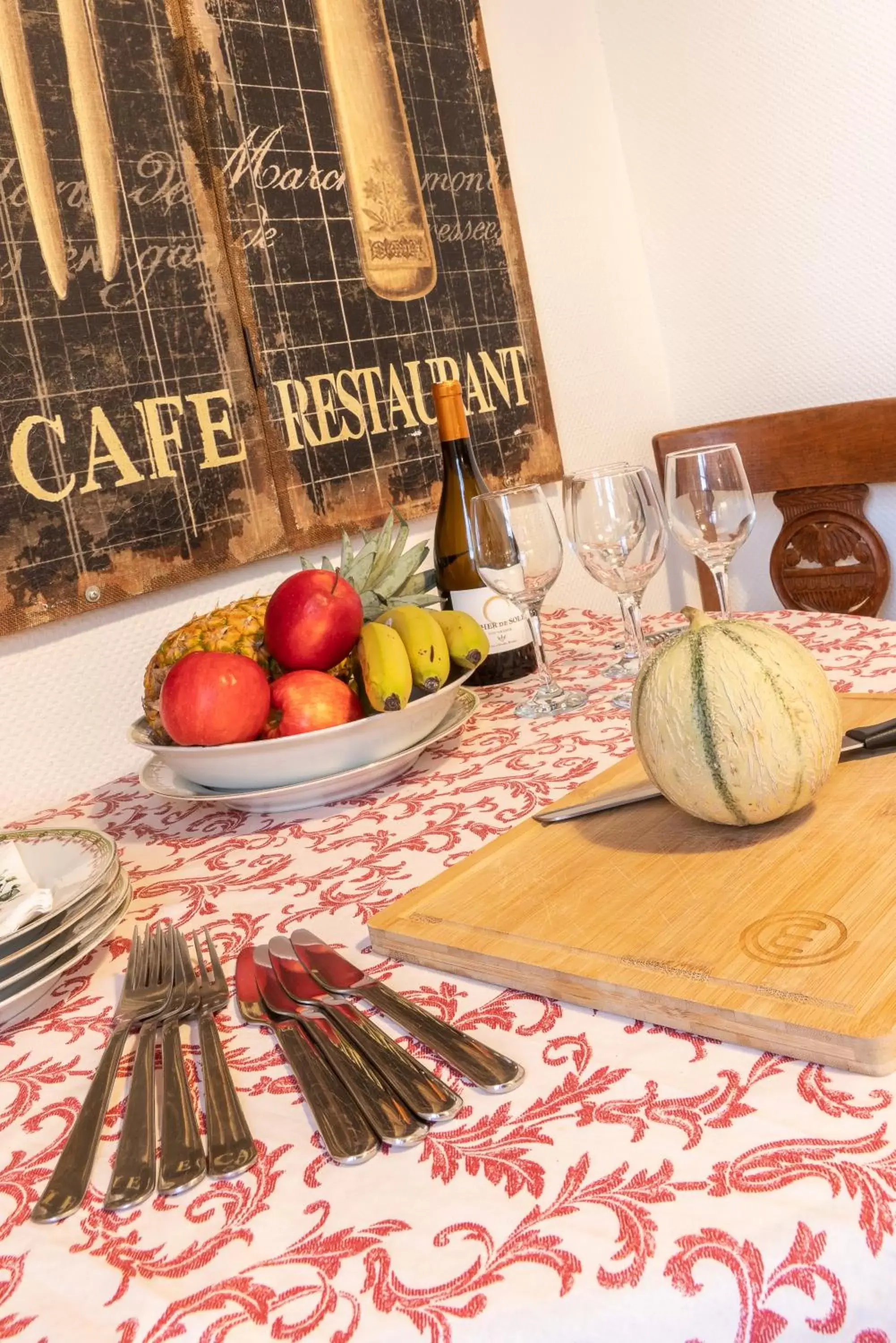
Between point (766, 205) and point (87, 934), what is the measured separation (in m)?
1.69

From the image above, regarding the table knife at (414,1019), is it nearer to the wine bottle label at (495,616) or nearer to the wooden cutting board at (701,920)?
the wooden cutting board at (701,920)

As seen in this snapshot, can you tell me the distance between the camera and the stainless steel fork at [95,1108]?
1.45ft

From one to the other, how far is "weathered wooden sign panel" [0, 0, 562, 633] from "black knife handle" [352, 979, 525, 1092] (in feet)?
2.49

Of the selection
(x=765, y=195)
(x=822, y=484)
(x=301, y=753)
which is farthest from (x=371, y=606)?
(x=765, y=195)

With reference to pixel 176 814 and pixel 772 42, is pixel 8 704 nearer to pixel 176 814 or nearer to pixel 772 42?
pixel 176 814

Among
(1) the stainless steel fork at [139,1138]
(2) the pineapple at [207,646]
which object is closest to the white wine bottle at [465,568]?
(2) the pineapple at [207,646]

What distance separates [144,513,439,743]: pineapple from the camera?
98 cm

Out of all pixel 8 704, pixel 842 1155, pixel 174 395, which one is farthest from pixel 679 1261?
pixel 174 395

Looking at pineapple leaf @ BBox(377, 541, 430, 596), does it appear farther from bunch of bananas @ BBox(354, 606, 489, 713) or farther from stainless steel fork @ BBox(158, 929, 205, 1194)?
stainless steel fork @ BBox(158, 929, 205, 1194)

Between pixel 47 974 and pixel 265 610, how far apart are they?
0.46 metres

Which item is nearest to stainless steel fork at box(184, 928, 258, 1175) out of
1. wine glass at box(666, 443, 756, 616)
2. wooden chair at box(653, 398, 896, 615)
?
wine glass at box(666, 443, 756, 616)

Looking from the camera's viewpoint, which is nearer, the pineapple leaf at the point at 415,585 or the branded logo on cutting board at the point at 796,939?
the branded logo on cutting board at the point at 796,939

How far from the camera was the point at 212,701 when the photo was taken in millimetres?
857

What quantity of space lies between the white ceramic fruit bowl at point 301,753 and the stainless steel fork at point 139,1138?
303 mm
